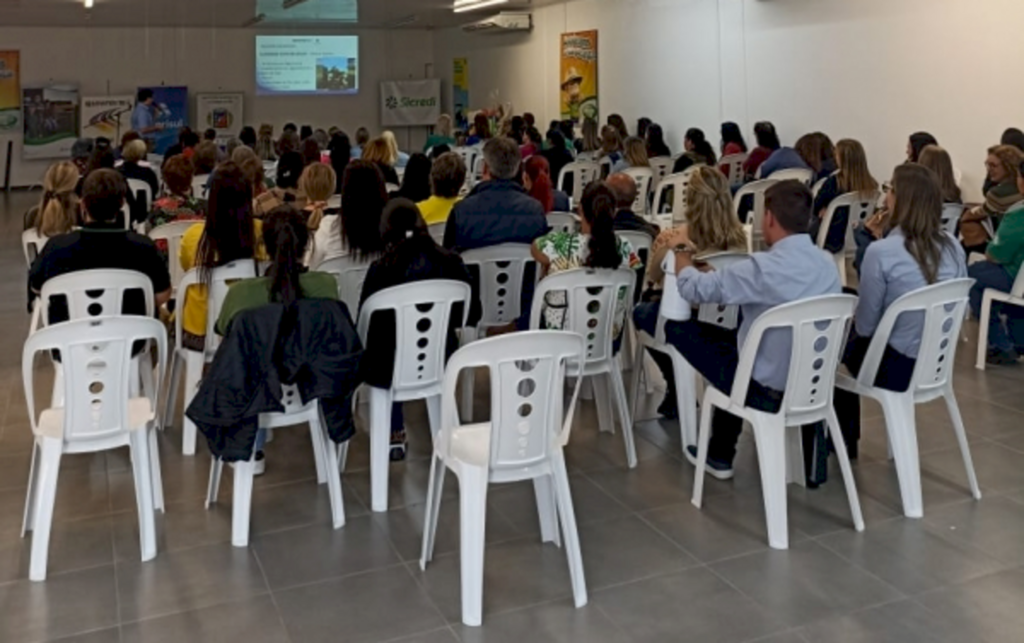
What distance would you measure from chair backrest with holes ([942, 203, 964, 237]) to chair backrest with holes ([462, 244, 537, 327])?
285 cm

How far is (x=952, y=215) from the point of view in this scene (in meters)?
6.15

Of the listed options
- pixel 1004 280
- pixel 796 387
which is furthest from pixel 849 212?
pixel 796 387

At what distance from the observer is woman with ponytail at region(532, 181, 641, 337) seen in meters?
4.09

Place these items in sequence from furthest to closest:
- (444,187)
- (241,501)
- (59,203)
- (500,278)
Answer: (59,203) < (444,187) < (500,278) < (241,501)

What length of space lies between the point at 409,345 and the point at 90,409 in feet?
3.64

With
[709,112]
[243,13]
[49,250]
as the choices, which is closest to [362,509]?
[49,250]

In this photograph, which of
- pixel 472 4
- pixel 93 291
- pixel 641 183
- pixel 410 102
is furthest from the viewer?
pixel 410 102

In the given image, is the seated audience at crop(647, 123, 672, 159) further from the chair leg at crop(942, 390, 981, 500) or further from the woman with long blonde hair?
the chair leg at crop(942, 390, 981, 500)

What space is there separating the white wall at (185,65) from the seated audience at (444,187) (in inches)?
492

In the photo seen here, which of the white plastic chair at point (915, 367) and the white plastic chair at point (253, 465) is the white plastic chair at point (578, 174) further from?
the white plastic chair at point (253, 465)

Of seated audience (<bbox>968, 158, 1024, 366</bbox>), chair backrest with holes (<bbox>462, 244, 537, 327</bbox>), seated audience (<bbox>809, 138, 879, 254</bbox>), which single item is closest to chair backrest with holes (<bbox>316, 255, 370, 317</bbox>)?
chair backrest with holes (<bbox>462, 244, 537, 327</bbox>)

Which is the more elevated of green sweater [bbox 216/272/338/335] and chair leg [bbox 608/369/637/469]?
green sweater [bbox 216/272/338/335]

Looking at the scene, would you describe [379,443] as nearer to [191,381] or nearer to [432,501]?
[432,501]

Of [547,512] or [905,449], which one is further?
[905,449]
